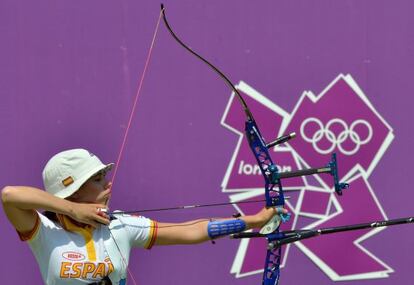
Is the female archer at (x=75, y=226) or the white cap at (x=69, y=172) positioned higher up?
the white cap at (x=69, y=172)

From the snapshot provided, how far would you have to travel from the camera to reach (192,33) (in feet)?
8.84

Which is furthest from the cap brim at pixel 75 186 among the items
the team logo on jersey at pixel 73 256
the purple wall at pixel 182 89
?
the purple wall at pixel 182 89

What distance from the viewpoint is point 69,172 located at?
1797mm

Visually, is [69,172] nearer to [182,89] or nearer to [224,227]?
[224,227]

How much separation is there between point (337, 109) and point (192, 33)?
60 centimetres

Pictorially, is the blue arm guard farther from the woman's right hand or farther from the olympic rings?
the olympic rings

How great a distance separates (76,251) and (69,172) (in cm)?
18

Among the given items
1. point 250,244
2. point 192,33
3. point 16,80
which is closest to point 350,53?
point 192,33

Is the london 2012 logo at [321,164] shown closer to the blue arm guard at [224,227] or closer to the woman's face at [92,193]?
the blue arm guard at [224,227]

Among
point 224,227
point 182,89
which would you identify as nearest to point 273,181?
point 224,227

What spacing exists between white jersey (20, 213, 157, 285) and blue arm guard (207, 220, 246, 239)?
9.0 inches

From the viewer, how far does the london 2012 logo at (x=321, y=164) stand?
2729 mm

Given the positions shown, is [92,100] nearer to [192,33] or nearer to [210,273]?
[192,33]

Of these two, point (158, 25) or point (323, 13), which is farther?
point (323, 13)
